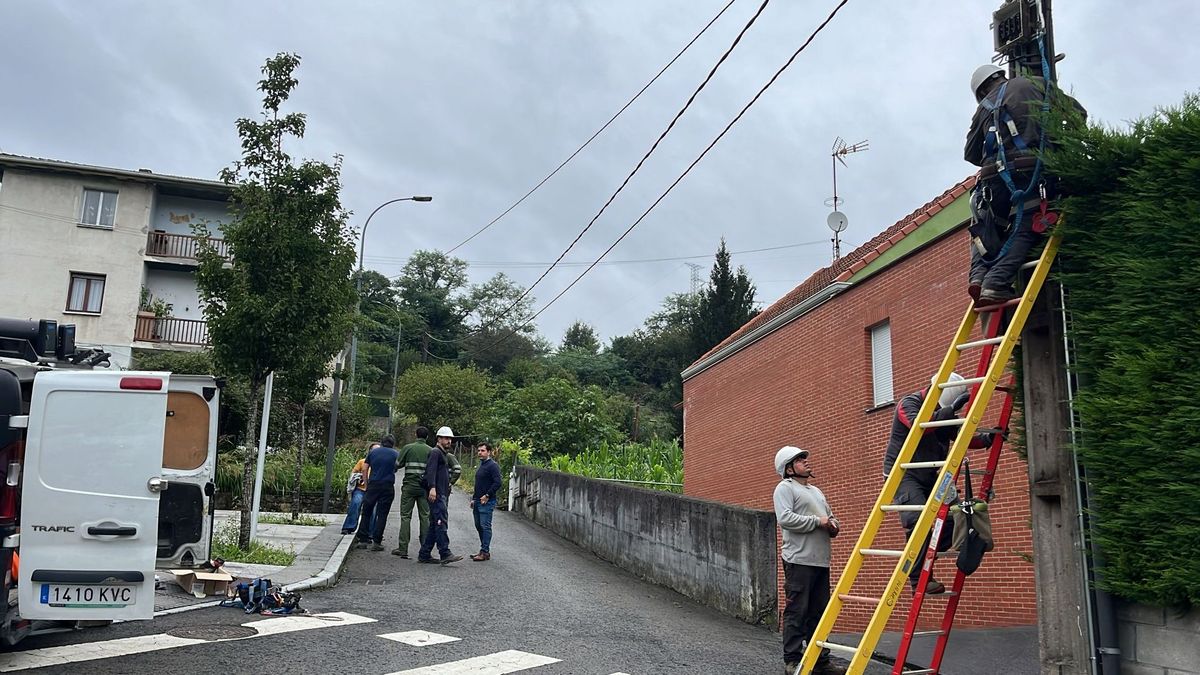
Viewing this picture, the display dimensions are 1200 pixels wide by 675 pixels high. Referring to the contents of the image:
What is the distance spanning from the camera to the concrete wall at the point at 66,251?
Answer: 3111 centimetres

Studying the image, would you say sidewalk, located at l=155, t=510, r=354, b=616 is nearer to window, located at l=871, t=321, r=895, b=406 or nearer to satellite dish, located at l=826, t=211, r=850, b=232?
window, located at l=871, t=321, r=895, b=406

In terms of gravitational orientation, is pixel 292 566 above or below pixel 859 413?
below

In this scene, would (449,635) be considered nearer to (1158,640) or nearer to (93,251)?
(1158,640)

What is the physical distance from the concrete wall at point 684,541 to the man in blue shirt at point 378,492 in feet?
12.4

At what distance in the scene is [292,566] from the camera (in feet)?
38.0

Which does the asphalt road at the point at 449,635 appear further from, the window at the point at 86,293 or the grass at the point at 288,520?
the window at the point at 86,293

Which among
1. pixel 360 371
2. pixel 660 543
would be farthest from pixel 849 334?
pixel 360 371

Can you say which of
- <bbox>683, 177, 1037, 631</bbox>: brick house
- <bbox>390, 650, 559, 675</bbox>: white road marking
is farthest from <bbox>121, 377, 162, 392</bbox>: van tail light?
<bbox>683, 177, 1037, 631</bbox>: brick house

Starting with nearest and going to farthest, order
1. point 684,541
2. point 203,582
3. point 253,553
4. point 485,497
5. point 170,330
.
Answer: point 203,582, point 253,553, point 684,541, point 485,497, point 170,330

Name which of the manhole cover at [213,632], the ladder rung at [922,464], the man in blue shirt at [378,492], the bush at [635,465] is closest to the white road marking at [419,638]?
the manhole cover at [213,632]

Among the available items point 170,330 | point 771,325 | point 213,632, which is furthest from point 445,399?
point 213,632

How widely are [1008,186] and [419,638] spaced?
5.79 meters

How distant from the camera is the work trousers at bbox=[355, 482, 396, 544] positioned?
14195mm

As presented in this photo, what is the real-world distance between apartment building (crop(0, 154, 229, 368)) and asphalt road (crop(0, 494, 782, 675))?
23.1 m
